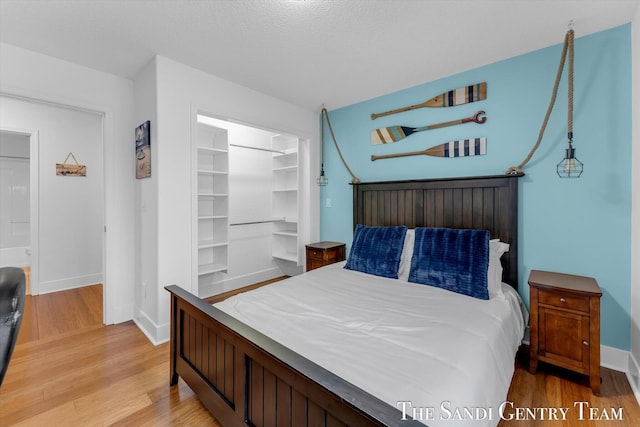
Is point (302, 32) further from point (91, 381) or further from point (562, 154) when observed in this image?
point (91, 381)

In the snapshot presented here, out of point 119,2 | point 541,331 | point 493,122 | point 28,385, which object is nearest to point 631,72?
point 493,122

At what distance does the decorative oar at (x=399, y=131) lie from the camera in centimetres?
266

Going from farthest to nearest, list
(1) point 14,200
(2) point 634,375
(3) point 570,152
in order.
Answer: (1) point 14,200, (3) point 570,152, (2) point 634,375

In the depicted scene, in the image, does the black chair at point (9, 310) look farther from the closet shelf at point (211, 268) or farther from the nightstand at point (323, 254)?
the nightstand at point (323, 254)

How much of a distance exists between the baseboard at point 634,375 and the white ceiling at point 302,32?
233 cm

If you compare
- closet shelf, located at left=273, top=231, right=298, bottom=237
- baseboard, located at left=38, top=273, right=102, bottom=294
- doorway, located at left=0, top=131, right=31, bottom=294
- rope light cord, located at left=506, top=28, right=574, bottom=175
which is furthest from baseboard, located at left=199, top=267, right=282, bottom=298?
doorway, located at left=0, top=131, right=31, bottom=294

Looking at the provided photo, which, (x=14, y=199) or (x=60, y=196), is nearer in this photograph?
(x=60, y=196)

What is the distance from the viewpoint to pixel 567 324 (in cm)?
190

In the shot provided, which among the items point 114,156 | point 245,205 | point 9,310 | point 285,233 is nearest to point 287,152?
point 245,205

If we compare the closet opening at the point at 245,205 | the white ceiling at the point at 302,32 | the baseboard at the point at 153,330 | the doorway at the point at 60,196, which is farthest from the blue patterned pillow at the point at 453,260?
the doorway at the point at 60,196

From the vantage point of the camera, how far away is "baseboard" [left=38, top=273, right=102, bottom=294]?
3923mm

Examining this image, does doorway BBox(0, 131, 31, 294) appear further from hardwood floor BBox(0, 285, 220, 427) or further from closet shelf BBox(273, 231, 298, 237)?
closet shelf BBox(273, 231, 298, 237)

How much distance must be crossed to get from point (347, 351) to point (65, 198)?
4776mm

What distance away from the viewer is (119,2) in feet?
5.96
